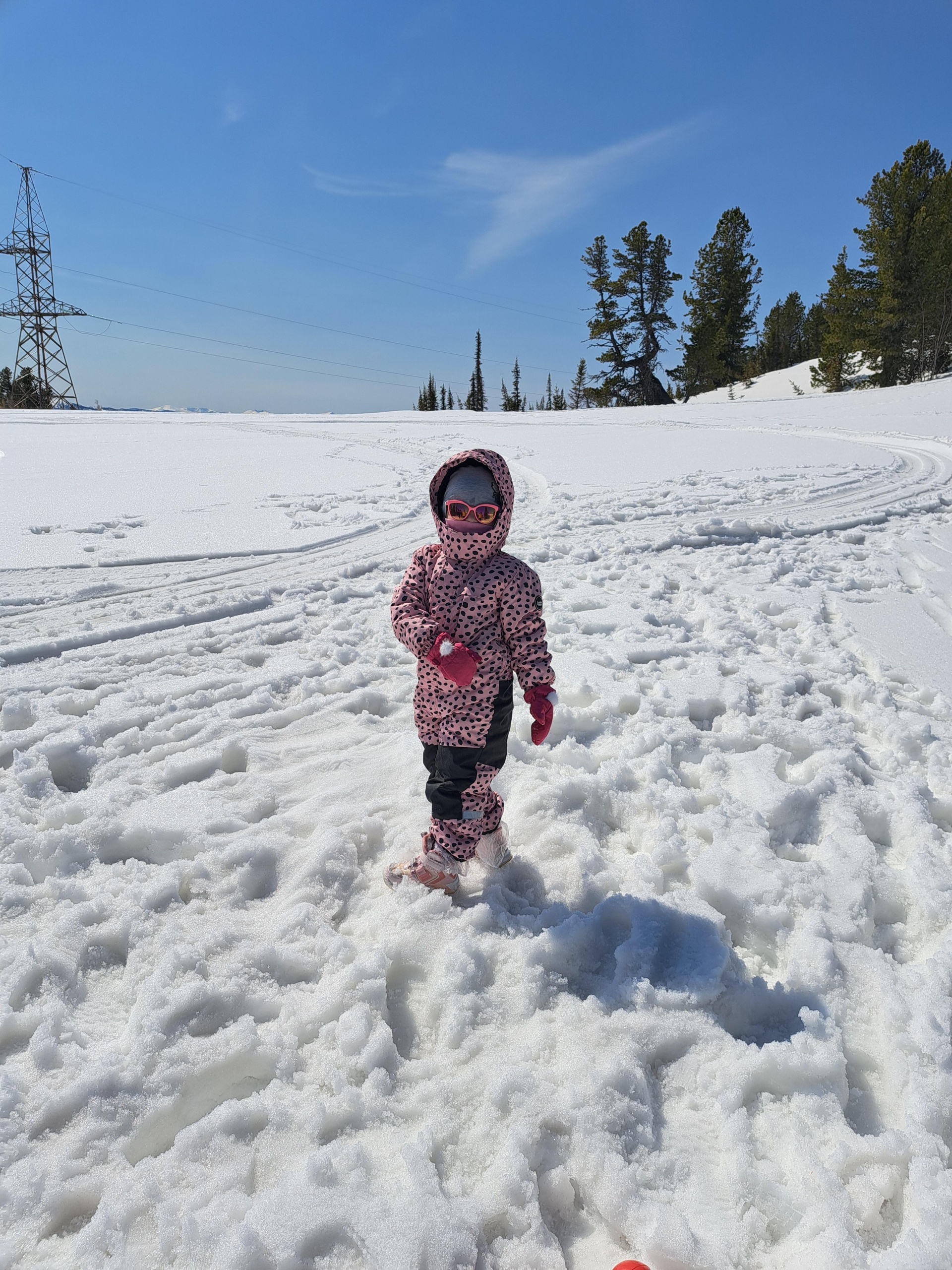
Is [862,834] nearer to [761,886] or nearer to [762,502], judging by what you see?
[761,886]

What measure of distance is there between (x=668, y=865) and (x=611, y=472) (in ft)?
30.4

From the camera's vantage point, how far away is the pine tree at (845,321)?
3291cm

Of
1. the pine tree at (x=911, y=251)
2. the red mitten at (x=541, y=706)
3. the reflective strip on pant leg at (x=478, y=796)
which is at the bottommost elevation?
the reflective strip on pant leg at (x=478, y=796)

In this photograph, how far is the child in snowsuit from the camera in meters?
2.07

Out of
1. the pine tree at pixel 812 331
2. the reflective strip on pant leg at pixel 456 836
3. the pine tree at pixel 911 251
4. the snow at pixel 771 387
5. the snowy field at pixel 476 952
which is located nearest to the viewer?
the snowy field at pixel 476 952

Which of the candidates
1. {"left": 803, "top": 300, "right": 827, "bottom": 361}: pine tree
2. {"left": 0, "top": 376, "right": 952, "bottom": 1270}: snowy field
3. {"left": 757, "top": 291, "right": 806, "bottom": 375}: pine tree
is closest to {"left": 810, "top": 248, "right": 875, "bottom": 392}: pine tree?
{"left": 803, "top": 300, "right": 827, "bottom": 361}: pine tree

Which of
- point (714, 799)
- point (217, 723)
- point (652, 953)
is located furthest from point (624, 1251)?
point (217, 723)

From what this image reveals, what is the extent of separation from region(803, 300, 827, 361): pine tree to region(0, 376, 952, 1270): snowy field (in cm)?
5671

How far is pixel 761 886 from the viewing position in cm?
216

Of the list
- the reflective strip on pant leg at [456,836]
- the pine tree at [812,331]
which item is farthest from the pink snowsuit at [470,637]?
the pine tree at [812,331]

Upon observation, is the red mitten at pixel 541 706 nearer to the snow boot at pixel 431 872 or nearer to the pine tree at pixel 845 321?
the snow boot at pixel 431 872

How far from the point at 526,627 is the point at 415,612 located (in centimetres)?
35

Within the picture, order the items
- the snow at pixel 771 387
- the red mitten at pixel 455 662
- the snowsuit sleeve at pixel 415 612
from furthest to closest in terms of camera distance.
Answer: the snow at pixel 771 387 < the snowsuit sleeve at pixel 415 612 < the red mitten at pixel 455 662

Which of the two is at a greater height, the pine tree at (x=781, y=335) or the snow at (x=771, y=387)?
the pine tree at (x=781, y=335)
